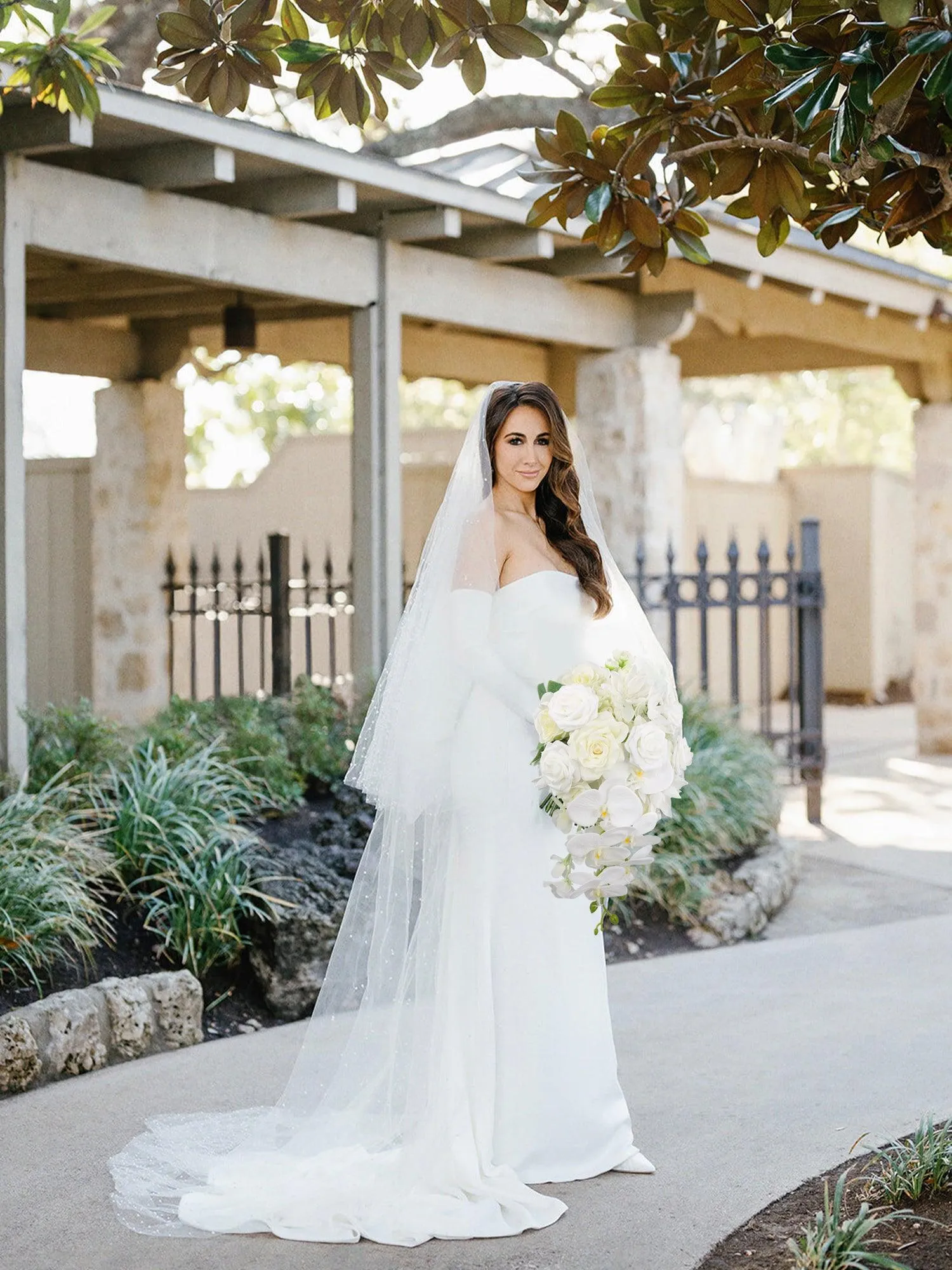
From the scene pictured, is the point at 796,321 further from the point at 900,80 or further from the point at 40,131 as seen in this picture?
the point at 900,80

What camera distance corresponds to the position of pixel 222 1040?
511 centimetres

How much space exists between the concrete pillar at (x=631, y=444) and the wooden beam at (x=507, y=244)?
3.85 ft

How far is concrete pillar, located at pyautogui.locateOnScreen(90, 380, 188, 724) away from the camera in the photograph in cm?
1036

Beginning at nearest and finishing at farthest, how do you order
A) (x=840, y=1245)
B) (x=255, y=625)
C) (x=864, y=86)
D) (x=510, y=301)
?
(x=864, y=86) → (x=840, y=1245) → (x=510, y=301) → (x=255, y=625)

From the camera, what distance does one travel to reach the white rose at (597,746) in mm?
3361

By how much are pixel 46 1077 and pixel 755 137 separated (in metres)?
3.31

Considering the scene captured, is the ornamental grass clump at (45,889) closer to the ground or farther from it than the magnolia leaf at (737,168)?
closer to the ground

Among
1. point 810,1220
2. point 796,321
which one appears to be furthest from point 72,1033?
point 796,321

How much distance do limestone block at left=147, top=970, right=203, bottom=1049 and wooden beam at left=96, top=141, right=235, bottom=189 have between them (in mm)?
3325

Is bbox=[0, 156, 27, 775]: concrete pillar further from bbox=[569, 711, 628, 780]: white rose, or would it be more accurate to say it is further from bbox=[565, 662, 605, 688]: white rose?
bbox=[569, 711, 628, 780]: white rose

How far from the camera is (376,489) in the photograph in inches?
316

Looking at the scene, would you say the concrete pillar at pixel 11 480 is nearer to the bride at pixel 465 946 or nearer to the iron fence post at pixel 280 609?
the bride at pixel 465 946

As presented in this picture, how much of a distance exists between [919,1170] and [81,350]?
824cm

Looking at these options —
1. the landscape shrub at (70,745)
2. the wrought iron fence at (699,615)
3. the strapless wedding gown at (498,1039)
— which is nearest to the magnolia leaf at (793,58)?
the strapless wedding gown at (498,1039)
